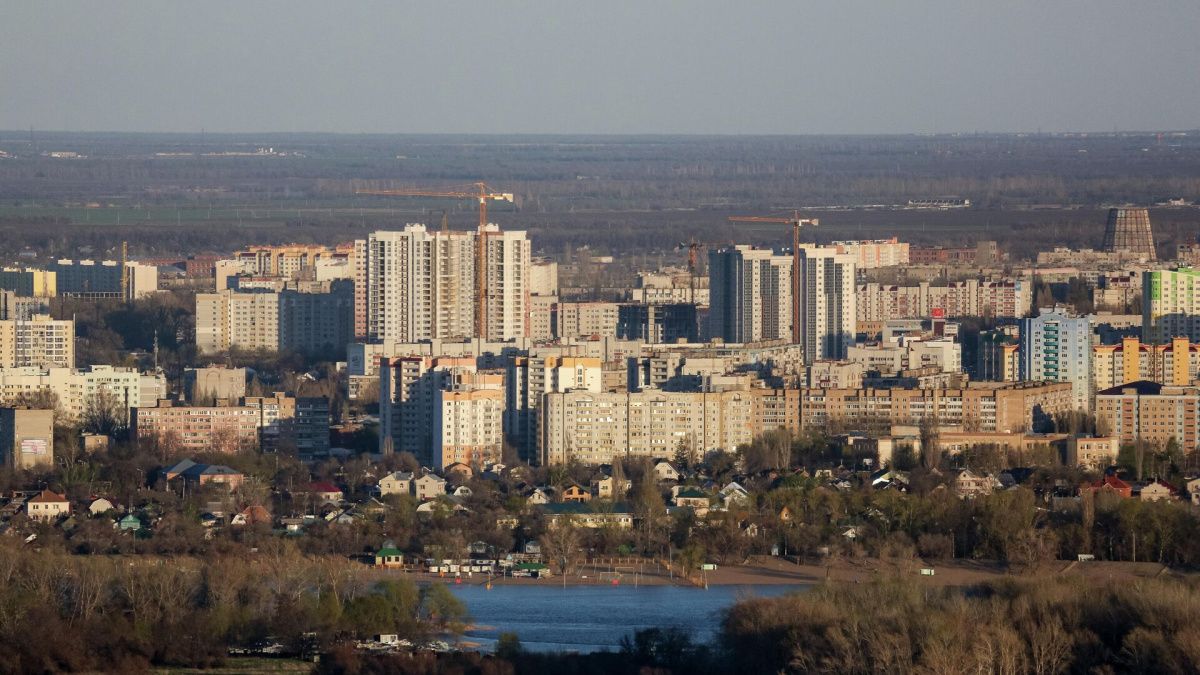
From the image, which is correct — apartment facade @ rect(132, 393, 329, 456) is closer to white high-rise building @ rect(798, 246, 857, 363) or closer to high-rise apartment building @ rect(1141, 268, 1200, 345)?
white high-rise building @ rect(798, 246, 857, 363)

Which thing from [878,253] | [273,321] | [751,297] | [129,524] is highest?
[878,253]

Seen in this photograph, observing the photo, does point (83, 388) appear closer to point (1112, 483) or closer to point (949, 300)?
point (1112, 483)

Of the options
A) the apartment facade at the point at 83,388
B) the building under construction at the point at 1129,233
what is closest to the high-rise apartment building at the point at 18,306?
the apartment facade at the point at 83,388

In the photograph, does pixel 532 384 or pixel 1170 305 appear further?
pixel 1170 305

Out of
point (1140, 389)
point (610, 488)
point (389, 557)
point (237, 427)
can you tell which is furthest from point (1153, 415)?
point (389, 557)

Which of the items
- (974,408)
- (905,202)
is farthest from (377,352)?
(905,202)

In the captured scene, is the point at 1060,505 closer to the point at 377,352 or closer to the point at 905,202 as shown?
the point at 377,352
